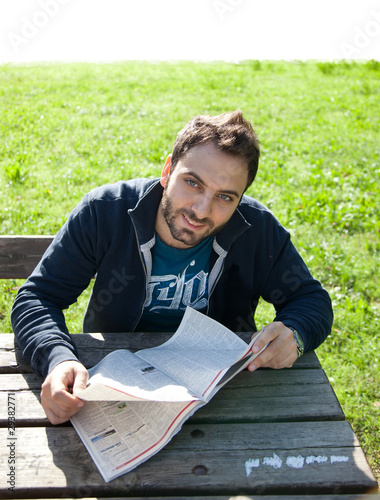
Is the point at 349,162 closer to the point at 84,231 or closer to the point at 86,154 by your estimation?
the point at 86,154

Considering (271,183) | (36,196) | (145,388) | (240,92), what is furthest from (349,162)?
(145,388)

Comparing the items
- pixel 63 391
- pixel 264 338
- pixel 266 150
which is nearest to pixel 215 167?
pixel 264 338

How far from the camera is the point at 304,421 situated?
5.23 feet

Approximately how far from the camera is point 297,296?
216 centimetres

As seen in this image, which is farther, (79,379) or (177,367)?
(177,367)

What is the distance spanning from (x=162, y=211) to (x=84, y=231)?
1.22 feet

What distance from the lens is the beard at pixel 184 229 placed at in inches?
82.8

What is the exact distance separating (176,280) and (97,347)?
54cm

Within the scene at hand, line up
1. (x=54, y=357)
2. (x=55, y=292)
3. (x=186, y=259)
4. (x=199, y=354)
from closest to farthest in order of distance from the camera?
(x=54, y=357)
(x=199, y=354)
(x=55, y=292)
(x=186, y=259)

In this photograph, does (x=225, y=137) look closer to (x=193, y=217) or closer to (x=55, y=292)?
(x=193, y=217)

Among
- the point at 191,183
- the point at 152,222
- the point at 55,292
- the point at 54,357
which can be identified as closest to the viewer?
the point at 54,357

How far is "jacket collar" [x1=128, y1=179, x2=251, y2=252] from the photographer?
2.18m

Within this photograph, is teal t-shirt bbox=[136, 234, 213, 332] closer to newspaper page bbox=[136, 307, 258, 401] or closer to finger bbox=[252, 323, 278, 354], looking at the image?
newspaper page bbox=[136, 307, 258, 401]

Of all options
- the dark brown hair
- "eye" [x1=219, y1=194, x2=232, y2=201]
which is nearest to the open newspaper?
"eye" [x1=219, y1=194, x2=232, y2=201]
